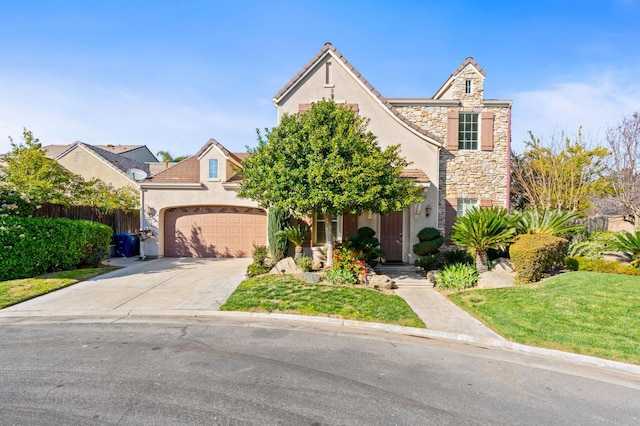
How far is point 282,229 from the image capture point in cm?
1282

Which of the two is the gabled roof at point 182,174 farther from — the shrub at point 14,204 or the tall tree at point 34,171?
the shrub at point 14,204

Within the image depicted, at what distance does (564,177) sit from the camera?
16.0m

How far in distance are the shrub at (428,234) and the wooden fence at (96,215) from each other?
1316 cm

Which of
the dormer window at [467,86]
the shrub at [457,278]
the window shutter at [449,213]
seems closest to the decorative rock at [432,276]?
the shrub at [457,278]

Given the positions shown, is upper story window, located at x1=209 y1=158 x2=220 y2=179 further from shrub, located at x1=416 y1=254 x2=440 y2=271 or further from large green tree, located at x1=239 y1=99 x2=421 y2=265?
shrub, located at x1=416 y1=254 x2=440 y2=271

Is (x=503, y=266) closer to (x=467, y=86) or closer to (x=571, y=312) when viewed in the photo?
(x=571, y=312)

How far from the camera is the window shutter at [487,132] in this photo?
1437cm

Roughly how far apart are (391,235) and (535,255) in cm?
535

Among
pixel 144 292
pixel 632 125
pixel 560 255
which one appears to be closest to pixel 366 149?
pixel 560 255

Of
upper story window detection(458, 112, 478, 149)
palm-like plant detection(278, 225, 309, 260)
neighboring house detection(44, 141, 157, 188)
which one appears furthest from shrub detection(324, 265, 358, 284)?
neighboring house detection(44, 141, 157, 188)

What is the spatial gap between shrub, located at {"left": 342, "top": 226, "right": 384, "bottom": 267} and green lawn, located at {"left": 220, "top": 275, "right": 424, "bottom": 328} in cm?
260

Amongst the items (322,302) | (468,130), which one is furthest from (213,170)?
(468,130)

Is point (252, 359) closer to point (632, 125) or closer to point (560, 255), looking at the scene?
point (560, 255)

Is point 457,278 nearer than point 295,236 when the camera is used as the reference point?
Yes
